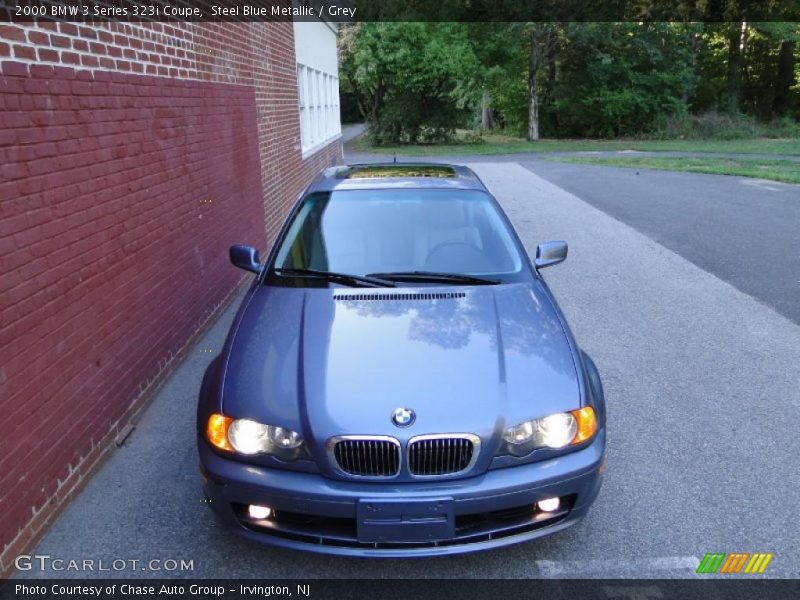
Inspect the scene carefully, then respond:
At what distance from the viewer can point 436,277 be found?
3807mm

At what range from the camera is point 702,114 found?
3962 centimetres

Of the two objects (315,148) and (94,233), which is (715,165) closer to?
(315,148)

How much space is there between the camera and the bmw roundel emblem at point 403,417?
2.71 m

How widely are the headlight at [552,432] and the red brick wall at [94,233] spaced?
2273 millimetres

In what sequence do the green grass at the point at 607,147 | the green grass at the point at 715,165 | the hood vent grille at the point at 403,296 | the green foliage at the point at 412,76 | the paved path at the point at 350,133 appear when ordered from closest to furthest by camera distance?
the hood vent grille at the point at 403,296
the green grass at the point at 715,165
the green grass at the point at 607,147
the green foliage at the point at 412,76
the paved path at the point at 350,133

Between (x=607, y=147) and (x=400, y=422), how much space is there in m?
32.5

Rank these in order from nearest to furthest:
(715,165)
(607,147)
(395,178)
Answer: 1. (395,178)
2. (715,165)
3. (607,147)

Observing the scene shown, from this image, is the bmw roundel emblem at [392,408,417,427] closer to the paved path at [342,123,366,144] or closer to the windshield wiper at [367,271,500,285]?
the windshield wiper at [367,271,500,285]

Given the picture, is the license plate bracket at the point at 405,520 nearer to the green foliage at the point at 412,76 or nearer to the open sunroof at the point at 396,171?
the open sunroof at the point at 396,171

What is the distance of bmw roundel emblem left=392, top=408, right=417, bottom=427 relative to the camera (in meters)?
2.71

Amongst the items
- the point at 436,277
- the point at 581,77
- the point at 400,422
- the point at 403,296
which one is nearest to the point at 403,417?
the point at 400,422

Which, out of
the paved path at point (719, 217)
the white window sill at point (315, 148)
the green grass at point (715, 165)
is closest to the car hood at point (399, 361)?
the paved path at point (719, 217)

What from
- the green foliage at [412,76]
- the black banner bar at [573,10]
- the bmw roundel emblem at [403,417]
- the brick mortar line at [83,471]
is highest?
the black banner bar at [573,10]

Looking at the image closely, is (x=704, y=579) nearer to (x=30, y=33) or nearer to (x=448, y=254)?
(x=448, y=254)
